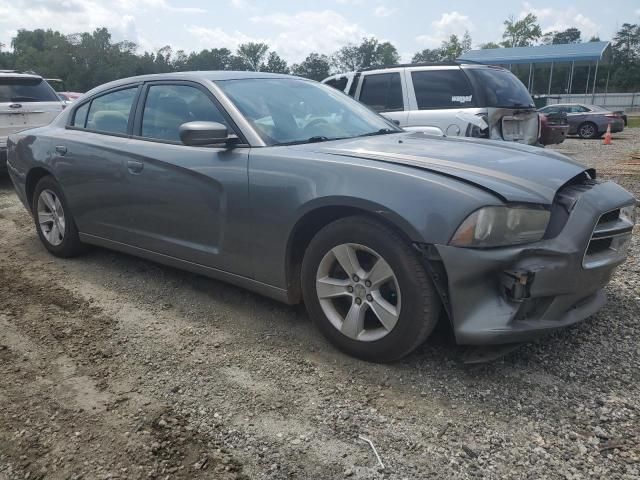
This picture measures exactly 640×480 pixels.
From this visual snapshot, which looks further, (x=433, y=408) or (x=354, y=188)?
(x=354, y=188)

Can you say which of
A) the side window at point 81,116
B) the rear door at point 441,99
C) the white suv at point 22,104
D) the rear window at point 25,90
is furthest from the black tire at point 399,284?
the rear window at point 25,90

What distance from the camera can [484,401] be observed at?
254 cm

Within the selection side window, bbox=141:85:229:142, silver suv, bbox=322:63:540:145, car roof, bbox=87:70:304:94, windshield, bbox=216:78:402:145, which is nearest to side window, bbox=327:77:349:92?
silver suv, bbox=322:63:540:145

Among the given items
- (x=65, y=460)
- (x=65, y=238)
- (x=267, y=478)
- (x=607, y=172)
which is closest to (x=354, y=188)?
(x=267, y=478)

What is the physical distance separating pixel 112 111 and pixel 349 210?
2.51 m

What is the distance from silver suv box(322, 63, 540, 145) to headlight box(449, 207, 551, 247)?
15.0ft

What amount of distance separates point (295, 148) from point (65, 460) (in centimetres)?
196

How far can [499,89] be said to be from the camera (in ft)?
24.4

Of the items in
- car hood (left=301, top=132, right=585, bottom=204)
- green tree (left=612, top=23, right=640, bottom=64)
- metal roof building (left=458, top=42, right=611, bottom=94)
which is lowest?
car hood (left=301, top=132, right=585, bottom=204)

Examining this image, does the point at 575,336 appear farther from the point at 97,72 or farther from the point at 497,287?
the point at 97,72

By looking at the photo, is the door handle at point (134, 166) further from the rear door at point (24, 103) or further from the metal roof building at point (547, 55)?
the metal roof building at point (547, 55)

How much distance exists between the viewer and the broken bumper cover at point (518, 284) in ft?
8.16

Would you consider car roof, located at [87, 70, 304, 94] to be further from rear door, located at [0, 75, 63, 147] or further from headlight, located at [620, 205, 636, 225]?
rear door, located at [0, 75, 63, 147]

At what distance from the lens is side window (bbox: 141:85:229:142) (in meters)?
3.62
